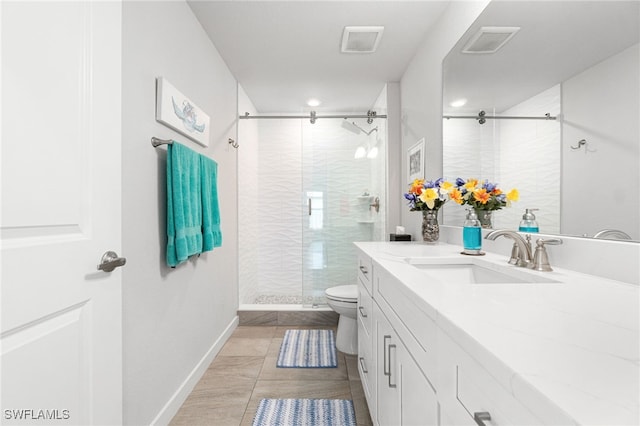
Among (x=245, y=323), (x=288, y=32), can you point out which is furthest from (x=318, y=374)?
(x=288, y=32)

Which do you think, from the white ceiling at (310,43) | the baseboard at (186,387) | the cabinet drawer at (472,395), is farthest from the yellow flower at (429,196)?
the baseboard at (186,387)

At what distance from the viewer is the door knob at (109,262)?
0.88 meters

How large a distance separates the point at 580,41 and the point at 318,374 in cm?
214

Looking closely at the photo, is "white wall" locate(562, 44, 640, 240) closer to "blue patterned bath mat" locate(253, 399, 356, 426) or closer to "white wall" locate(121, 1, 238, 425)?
"blue patterned bath mat" locate(253, 399, 356, 426)

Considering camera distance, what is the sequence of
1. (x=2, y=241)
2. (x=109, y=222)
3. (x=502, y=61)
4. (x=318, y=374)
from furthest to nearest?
(x=318, y=374), (x=502, y=61), (x=109, y=222), (x=2, y=241)

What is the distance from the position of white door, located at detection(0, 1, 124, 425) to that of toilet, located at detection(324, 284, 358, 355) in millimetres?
1583

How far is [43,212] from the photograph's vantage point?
716 millimetres

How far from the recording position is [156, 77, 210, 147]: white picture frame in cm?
149

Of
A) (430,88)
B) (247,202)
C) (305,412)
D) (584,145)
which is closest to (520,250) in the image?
(584,145)

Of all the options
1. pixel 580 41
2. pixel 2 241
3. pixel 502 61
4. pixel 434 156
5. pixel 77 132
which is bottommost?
pixel 2 241

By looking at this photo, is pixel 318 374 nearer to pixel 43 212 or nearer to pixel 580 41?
pixel 43 212

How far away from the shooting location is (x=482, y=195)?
147 cm

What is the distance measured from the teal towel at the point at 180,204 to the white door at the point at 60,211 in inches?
22.1

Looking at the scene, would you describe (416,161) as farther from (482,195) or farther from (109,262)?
(109,262)
